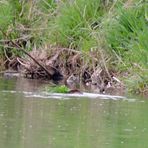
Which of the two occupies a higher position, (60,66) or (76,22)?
(76,22)

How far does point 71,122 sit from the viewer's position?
9695 mm

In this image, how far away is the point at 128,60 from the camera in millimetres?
14547

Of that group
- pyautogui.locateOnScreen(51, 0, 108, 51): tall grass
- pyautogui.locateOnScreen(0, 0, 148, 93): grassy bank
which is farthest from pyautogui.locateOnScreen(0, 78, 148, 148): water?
pyautogui.locateOnScreen(51, 0, 108, 51): tall grass

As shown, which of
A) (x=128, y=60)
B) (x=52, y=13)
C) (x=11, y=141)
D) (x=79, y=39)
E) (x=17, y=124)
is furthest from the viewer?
(x=52, y=13)

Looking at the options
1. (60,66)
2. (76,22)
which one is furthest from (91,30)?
(60,66)

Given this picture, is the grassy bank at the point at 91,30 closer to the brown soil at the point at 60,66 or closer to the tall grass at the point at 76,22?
the tall grass at the point at 76,22

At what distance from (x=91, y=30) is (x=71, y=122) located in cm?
640

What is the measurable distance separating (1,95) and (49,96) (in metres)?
0.64

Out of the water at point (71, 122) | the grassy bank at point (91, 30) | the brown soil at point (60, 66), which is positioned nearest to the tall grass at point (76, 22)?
the grassy bank at point (91, 30)

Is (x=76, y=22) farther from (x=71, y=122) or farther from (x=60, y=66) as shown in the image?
(x=71, y=122)

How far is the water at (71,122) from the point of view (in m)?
8.34

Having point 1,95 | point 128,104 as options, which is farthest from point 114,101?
point 1,95

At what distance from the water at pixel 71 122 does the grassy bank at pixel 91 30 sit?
1995 millimetres

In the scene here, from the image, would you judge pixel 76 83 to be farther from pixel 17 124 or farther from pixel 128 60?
pixel 17 124
